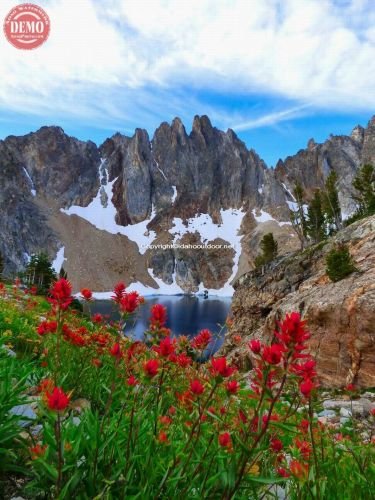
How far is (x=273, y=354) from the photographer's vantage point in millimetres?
2307

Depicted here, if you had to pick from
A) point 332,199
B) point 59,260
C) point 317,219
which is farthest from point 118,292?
point 59,260

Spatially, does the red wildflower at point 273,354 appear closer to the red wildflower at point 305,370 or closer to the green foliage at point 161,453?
the green foliage at point 161,453

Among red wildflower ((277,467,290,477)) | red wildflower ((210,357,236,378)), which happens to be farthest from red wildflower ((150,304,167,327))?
red wildflower ((277,467,290,477))

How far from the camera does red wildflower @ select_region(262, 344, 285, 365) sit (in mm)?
2289

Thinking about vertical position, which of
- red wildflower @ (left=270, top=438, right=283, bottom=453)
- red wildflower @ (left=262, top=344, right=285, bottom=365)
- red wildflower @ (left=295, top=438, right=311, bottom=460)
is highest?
red wildflower @ (left=262, top=344, right=285, bottom=365)

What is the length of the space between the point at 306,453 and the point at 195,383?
1754mm

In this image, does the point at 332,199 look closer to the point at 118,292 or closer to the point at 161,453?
the point at 118,292

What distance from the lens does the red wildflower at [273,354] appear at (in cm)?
229

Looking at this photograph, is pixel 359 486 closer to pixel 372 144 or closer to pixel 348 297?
pixel 348 297

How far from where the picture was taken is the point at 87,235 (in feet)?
656

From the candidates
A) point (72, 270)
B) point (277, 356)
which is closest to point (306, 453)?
point (277, 356)

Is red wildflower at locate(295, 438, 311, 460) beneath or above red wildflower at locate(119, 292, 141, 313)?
beneath

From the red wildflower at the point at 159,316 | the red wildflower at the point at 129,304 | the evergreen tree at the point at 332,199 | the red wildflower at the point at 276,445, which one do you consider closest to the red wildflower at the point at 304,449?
the red wildflower at the point at 276,445

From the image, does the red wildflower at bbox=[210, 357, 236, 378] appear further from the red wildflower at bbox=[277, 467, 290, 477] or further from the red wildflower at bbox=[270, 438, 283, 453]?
the red wildflower at bbox=[277, 467, 290, 477]
